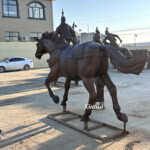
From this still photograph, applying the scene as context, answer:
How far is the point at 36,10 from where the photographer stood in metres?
27.1

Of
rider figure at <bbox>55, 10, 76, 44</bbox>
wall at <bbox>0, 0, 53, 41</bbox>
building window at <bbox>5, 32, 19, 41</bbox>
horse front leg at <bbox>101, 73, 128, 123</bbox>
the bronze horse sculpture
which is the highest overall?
wall at <bbox>0, 0, 53, 41</bbox>

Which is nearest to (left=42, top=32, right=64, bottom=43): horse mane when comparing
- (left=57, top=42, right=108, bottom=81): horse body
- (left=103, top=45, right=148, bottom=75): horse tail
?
(left=57, top=42, right=108, bottom=81): horse body

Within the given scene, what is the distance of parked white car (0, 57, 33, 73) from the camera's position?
19344mm

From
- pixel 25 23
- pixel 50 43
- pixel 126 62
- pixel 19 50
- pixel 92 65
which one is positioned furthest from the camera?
pixel 25 23

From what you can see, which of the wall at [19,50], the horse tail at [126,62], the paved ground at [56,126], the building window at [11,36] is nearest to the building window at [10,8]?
the building window at [11,36]

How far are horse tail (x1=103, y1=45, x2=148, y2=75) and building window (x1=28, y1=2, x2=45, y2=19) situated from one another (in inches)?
976

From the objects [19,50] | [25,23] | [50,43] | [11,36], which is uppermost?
[25,23]

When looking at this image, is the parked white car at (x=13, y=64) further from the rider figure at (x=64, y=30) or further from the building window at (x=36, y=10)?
the rider figure at (x=64, y=30)

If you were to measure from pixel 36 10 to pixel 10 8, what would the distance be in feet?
12.1

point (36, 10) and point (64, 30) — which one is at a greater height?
point (36, 10)

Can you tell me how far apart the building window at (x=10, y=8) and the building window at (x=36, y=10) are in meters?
1.89

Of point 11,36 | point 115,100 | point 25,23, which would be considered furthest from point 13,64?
point 115,100

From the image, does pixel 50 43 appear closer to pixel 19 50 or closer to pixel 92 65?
pixel 92 65

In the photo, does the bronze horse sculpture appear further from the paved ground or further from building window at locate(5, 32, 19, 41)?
building window at locate(5, 32, 19, 41)
